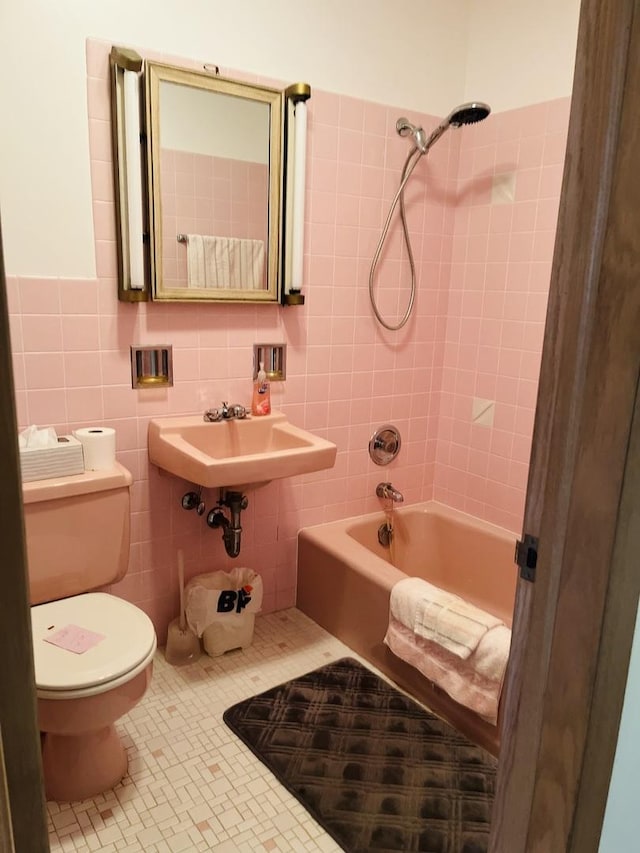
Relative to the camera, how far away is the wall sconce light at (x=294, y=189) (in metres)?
2.10

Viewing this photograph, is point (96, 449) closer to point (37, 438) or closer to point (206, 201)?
point (37, 438)

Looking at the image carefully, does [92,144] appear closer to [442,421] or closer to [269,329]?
[269,329]

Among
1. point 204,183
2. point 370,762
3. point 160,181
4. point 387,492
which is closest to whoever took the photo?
point 370,762

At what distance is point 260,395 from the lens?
7.39ft

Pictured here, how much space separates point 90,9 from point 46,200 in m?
0.55

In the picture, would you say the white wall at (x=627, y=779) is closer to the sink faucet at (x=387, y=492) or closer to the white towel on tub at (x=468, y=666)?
the white towel on tub at (x=468, y=666)

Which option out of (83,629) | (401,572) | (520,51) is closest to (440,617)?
(401,572)

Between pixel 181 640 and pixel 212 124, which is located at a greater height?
pixel 212 124

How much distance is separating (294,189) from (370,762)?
1879 mm

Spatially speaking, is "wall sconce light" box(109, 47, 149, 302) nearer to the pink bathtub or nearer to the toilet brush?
the toilet brush

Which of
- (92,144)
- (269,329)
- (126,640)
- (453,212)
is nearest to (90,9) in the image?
(92,144)

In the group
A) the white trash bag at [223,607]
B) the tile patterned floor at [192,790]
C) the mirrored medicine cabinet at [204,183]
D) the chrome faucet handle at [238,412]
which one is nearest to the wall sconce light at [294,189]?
the mirrored medicine cabinet at [204,183]

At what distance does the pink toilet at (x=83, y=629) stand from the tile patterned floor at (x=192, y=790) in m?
0.09

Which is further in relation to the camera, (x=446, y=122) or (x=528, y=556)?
(x=446, y=122)
